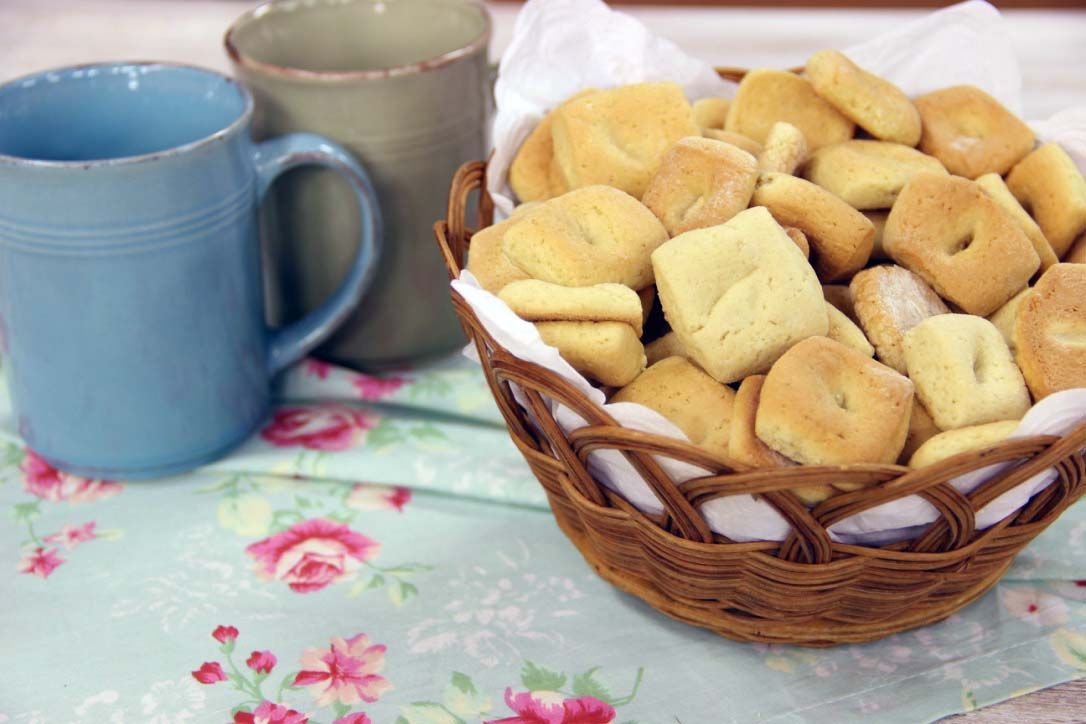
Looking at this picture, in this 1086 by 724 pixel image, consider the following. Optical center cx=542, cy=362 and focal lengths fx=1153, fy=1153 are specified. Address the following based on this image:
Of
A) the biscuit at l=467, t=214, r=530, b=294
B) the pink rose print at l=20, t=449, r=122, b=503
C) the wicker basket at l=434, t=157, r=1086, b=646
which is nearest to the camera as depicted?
the wicker basket at l=434, t=157, r=1086, b=646

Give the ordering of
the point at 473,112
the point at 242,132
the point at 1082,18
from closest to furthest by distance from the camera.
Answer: the point at 242,132 → the point at 473,112 → the point at 1082,18

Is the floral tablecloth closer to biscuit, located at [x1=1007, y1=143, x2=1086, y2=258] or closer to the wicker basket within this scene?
the wicker basket

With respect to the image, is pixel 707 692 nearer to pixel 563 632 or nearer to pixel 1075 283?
pixel 563 632

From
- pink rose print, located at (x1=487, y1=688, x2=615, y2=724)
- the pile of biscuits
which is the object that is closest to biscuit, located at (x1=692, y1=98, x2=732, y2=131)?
the pile of biscuits

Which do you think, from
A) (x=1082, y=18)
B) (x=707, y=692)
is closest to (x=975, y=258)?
(x=707, y=692)

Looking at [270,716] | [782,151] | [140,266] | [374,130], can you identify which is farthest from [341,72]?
[270,716]

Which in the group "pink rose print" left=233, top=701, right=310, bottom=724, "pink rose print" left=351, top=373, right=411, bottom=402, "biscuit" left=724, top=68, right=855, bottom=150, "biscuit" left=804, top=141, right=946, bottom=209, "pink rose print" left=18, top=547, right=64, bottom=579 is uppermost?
"biscuit" left=724, top=68, right=855, bottom=150

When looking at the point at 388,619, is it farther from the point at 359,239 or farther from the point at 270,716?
the point at 359,239

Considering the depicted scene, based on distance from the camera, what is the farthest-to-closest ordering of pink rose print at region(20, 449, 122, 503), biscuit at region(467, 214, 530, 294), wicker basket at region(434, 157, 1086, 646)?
1. pink rose print at region(20, 449, 122, 503)
2. biscuit at region(467, 214, 530, 294)
3. wicker basket at region(434, 157, 1086, 646)
